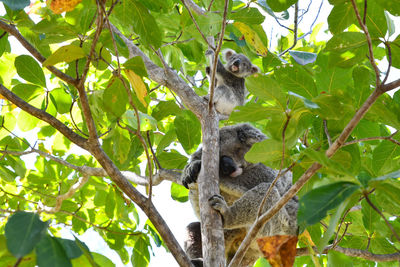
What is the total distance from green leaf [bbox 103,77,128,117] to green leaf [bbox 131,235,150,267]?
5.24 feet

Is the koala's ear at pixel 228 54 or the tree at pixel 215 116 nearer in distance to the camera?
the tree at pixel 215 116

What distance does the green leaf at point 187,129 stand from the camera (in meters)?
3.92

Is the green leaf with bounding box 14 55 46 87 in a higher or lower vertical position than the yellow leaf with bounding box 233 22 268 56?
lower

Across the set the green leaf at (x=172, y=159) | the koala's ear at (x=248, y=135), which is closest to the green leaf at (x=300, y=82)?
the green leaf at (x=172, y=159)

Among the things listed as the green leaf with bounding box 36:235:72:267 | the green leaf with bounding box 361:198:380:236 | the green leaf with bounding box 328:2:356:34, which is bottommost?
Answer: the green leaf with bounding box 36:235:72:267

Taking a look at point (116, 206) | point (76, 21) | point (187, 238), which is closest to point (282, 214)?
point (187, 238)

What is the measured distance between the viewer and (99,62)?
2.57 m

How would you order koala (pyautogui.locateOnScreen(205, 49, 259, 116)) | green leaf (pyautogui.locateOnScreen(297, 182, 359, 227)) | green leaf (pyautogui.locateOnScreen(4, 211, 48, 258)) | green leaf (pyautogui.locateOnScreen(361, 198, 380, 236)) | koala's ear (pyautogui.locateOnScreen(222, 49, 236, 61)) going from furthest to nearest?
koala's ear (pyautogui.locateOnScreen(222, 49, 236, 61))
koala (pyautogui.locateOnScreen(205, 49, 259, 116))
green leaf (pyautogui.locateOnScreen(361, 198, 380, 236))
green leaf (pyautogui.locateOnScreen(297, 182, 359, 227))
green leaf (pyautogui.locateOnScreen(4, 211, 48, 258))

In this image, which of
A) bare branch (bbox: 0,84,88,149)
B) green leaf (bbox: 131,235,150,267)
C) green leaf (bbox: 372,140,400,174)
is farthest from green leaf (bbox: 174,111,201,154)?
green leaf (bbox: 372,140,400,174)

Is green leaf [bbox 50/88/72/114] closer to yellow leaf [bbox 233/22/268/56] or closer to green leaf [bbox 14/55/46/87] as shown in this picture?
green leaf [bbox 14/55/46/87]

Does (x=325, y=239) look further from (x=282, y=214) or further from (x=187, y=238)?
(x=187, y=238)

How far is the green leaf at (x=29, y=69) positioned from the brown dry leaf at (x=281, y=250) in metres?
2.00

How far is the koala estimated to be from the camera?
6594 mm

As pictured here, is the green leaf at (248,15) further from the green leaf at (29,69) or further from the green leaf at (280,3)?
the green leaf at (29,69)
